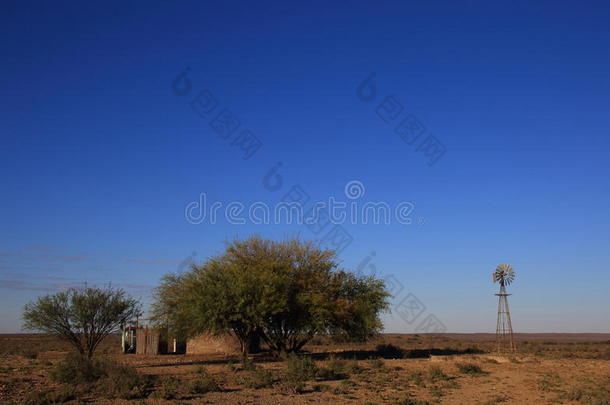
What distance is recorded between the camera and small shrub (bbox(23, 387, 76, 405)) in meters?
17.5

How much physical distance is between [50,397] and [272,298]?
15.2m

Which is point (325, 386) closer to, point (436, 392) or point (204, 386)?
point (436, 392)

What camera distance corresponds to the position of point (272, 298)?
31.7m

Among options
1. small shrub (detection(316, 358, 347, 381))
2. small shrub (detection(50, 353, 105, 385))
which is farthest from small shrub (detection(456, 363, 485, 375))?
small shrub (detection(50, 353, 105, 385))

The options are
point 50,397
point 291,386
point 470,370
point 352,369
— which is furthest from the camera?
point 470,370

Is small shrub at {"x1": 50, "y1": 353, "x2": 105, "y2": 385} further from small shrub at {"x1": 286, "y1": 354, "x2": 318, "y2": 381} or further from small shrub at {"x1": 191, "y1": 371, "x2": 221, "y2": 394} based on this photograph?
small shrub at {"x1": 286, "y1": 354, "x2": 318, "y2": 381}

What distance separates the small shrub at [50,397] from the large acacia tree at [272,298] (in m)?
11.8

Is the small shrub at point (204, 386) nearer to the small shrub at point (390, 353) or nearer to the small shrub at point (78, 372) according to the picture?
the small shrub at point (78, 372)

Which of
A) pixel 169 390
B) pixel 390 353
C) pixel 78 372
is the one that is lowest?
pixel 390 353

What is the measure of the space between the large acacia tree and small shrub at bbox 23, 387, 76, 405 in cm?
1183

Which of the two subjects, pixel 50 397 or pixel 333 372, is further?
pixel 333 372

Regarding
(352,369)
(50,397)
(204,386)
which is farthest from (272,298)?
(50,397)

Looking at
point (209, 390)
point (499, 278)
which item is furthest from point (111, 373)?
point (499, 278)

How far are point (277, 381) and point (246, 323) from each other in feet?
29.1
